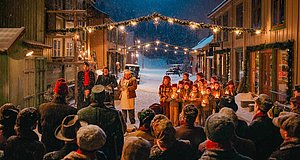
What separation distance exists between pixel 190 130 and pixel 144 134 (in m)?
0.71

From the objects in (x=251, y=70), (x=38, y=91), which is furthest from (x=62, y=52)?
(x=251, y=70)

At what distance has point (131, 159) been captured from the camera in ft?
11.4

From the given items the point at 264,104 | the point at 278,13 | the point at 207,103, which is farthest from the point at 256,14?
the point at 264,104

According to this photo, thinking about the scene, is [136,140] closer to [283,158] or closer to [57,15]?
[283,158]


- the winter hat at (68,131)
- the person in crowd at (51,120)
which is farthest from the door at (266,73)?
the winter hat at (68,131)

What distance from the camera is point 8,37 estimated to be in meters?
11.6

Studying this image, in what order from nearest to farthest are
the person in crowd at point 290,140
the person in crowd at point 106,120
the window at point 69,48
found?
the person in crowd at point 290,140
the person in crowd at point 106,120
the window at point 69,48

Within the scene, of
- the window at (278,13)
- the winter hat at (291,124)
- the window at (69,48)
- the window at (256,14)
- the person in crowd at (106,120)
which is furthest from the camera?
the window at (69,48)

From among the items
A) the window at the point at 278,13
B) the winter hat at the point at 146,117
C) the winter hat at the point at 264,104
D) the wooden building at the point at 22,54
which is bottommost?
the winter hat at the point at 146,117

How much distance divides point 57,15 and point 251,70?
1080 cm

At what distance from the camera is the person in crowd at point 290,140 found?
399 centimetres

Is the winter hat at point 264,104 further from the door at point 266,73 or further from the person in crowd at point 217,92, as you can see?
the door at point 266,73

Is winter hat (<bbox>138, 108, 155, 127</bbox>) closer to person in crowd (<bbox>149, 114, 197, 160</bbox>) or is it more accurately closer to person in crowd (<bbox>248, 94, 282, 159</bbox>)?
person in crowd (<bbox>149, 114, 197, 160</bbox>)

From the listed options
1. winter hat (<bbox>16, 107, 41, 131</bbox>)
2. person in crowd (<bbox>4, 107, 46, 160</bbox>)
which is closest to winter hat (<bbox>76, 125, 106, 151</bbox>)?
person in crowd (<bbox>4, 107, 46, 160</bbox>)
